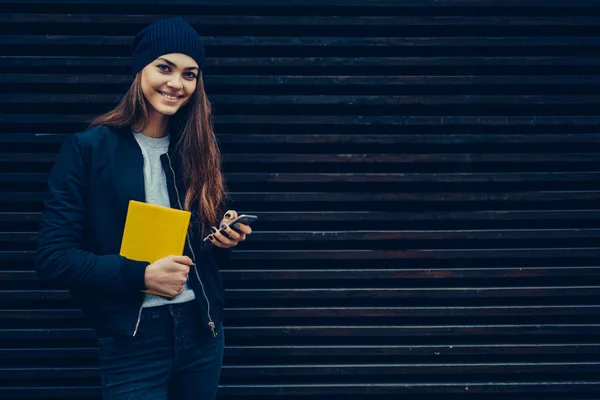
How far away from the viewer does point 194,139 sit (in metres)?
2.11

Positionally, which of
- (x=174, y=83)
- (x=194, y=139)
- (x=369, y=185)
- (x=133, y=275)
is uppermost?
(x=174, y=83)

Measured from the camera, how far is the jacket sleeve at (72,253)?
1819mm

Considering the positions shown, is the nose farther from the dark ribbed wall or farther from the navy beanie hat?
the dark ribbed wall

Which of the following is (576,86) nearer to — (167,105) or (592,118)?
(592,118)

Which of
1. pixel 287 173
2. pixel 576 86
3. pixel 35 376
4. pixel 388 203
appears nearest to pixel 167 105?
pixel 287 173

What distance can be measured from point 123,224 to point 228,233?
0.39 metres

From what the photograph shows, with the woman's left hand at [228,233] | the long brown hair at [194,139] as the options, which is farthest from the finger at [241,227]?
the long brown hair at [194,139]

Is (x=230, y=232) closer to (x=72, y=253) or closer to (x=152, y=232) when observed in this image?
(x=152, y=232)

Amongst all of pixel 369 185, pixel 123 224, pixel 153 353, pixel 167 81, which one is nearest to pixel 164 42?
pixel 167 81

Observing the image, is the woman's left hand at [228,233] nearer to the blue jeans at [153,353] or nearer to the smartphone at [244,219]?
the smartphone at [244,219]

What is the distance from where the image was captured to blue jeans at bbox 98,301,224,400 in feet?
6.37

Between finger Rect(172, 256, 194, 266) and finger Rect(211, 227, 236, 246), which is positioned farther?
finger Rect(211, 227, 236, 246)

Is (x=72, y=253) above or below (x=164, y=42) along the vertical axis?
below

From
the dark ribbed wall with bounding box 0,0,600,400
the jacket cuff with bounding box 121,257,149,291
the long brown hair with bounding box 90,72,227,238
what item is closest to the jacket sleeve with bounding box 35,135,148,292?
the jacket cuff with bounding box 121,257,149,291
